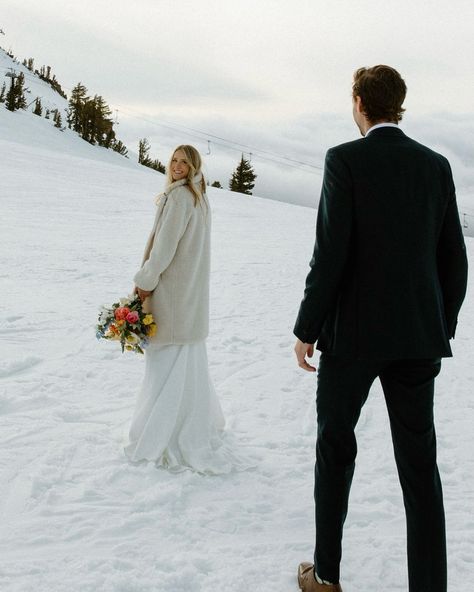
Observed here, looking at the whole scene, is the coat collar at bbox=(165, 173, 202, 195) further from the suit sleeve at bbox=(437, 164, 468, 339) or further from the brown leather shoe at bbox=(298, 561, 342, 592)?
the brown leather shoe at bbox=(298, 561, 342, 592)

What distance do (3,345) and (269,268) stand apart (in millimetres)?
6851

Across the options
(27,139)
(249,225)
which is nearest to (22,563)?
(249,225)

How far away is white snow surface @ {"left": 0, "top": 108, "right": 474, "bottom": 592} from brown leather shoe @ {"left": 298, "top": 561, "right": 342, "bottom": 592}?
94mm

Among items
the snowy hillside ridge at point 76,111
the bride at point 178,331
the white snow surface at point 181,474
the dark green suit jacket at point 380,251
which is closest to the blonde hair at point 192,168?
the bride at point 178,331

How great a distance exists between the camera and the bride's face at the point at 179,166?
11.6 ft

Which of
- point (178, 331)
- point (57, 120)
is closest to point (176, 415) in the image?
point (178, 331)

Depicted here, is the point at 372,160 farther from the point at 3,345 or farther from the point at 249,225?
the point at 249,225

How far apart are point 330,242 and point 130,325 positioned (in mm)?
1772

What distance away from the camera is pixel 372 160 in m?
2.13

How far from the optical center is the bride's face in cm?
354

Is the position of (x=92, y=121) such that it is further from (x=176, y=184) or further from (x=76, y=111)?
(x=176, y=184)

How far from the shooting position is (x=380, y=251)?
215 centimetres

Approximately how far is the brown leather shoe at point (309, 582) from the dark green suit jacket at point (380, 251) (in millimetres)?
1079

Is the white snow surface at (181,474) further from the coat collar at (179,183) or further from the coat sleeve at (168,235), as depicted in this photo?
the coat collar at (179,183)
